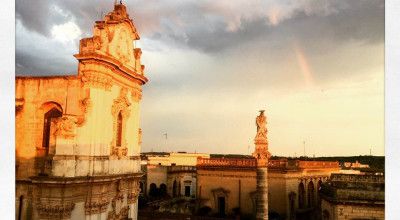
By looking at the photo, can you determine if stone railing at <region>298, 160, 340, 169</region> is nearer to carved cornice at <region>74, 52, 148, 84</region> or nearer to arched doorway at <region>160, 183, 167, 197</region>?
carved cornice at <region>74, 52, 148, 84</region>

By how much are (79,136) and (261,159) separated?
219 inches

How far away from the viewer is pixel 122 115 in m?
12.9

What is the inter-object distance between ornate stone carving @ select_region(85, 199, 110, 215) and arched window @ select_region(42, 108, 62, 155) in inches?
72.8

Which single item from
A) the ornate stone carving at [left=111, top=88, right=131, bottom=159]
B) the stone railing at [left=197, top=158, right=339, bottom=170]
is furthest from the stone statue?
the stone railing at [left=197, top=158, right=339, bottom=170]

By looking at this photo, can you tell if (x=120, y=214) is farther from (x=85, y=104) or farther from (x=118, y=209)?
(x=85, y=104)

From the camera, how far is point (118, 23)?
41.1 ft

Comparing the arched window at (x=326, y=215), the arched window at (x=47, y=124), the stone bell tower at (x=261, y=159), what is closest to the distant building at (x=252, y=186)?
the arched window at (x=326, y=215)

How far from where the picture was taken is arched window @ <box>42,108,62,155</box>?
1108 centimetres

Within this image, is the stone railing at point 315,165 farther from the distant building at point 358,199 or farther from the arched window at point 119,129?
the arched window at point 119,129

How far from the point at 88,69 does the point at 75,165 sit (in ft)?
8.60

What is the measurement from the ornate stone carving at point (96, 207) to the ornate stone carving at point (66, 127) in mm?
1909

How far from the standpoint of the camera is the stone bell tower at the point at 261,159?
1225cm
